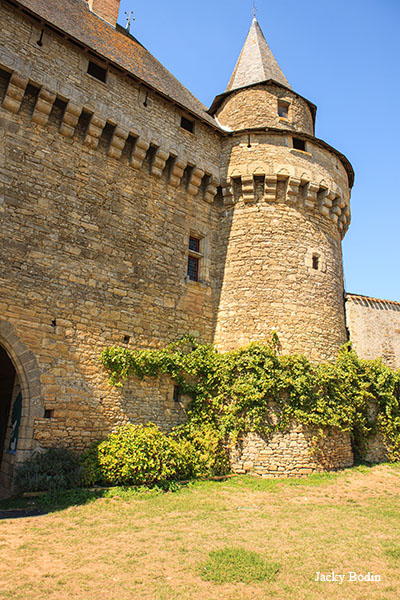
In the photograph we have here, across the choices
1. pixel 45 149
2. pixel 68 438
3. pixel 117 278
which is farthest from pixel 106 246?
pixel 68 438

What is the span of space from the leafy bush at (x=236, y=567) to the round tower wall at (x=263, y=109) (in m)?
11.5

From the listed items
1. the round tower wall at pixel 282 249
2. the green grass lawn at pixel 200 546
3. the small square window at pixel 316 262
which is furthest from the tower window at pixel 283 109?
the green grass lawn at pixel 200 546

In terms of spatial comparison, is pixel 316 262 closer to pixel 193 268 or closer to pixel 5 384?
pixel 193 268

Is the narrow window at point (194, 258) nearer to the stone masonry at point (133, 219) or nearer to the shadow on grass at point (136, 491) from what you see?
the stone masonry at point (133, 219)

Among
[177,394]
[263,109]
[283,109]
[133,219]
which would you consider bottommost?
[177,394]

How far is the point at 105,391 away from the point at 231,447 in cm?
332

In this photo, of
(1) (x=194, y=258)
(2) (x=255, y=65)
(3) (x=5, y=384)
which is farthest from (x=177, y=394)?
(2) (x=255, y=65)

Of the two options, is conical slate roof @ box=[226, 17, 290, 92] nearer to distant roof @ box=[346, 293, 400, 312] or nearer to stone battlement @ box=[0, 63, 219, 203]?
stone battlement @ box=[0, 63, 219, 203]

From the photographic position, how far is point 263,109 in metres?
12.8

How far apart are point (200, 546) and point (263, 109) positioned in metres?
12.4

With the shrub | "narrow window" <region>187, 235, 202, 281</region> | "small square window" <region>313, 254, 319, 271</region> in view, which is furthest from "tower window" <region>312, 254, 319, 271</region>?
the shrub

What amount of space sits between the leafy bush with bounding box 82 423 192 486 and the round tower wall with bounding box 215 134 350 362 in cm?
329

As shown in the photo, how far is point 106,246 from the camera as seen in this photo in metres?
9.05

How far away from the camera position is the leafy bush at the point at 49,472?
6586 mm
